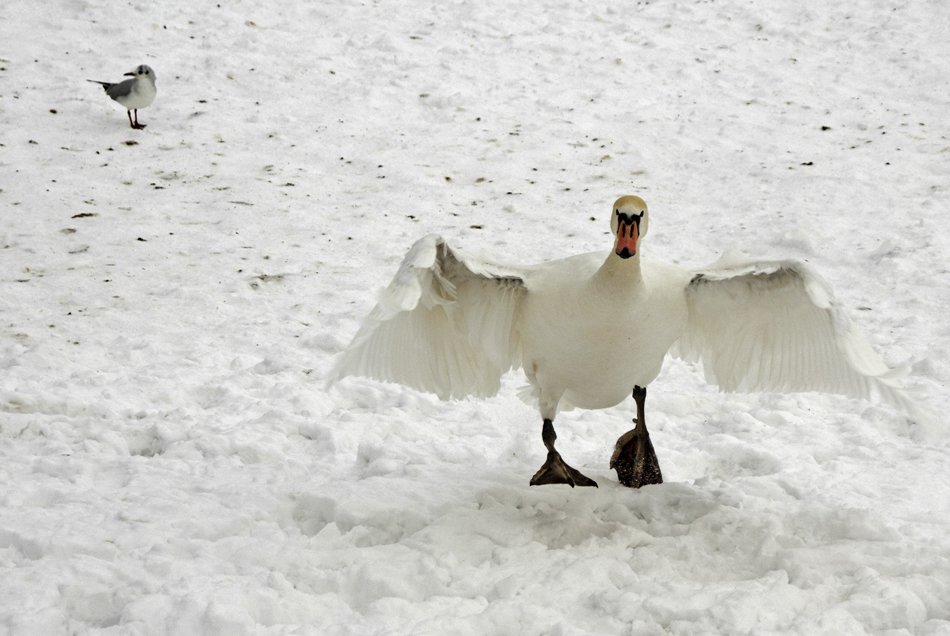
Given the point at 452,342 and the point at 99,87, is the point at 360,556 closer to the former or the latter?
the point at 452,342

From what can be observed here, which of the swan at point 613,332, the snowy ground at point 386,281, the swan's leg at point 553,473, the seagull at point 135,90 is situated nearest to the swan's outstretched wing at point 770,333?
the swan at point 613,332

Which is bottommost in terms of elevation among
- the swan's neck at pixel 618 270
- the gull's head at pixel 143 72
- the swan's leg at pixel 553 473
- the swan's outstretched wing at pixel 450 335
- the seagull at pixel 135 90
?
the swan's leg at pixel 553 473

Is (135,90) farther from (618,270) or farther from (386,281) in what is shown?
(618,270)

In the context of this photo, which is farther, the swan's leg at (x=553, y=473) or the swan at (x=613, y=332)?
the swan's leg at (x=553, y=473)

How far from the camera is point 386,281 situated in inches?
235

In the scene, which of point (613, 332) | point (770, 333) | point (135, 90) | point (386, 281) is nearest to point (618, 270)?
point (613, 332)

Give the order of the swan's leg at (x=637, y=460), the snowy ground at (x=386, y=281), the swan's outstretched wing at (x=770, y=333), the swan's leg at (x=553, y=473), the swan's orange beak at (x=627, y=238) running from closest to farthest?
the snowy ground at (x=386, y=281), the swan's orange beak at (x=627, y=238), the swan's outstretched wing at (x=770, y=333), the swan's leg at (x=553, y=473), the swan's leg at (x=637, y=460)

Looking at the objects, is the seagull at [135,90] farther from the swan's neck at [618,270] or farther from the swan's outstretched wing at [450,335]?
the swan's neck at [618,270]

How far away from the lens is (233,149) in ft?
25.3

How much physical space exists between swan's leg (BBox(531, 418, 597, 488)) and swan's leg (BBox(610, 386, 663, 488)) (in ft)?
0.57

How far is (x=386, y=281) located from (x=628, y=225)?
3.01 meters

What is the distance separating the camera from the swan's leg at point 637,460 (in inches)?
152

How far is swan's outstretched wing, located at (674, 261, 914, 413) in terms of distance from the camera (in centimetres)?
330

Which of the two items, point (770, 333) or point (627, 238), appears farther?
point (770, 333)
